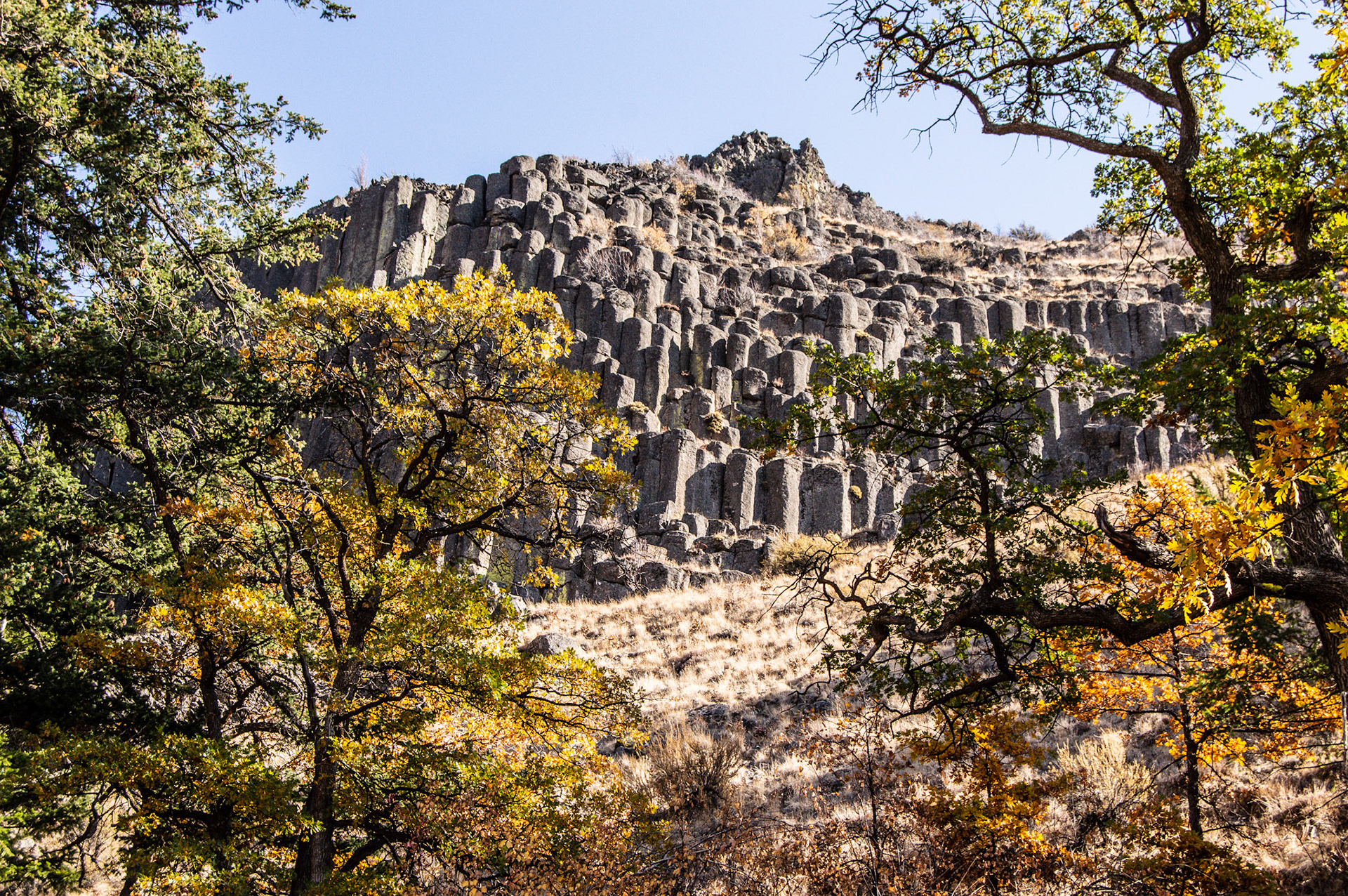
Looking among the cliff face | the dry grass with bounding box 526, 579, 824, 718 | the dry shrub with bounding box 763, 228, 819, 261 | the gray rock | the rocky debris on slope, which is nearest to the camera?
the dry grass with bounding box 526, 579, 824, 718

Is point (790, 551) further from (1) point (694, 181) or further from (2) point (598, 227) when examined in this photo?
(1) point (694, 181)

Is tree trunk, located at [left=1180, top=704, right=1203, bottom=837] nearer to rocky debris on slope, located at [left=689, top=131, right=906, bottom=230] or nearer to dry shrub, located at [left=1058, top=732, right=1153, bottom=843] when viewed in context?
dry shrub, located at [left=1058, top=732, right=1153, bottom=843]

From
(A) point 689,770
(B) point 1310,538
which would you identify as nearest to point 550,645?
(A) point 689,770

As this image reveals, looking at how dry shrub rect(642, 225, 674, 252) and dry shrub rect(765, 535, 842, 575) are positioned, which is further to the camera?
dry shrub rect(642, 225, 674, 252)

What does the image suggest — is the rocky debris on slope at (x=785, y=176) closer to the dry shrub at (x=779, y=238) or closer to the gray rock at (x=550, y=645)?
the dry shrub at (x=779, y=238)

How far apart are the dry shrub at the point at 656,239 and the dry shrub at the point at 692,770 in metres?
32.8

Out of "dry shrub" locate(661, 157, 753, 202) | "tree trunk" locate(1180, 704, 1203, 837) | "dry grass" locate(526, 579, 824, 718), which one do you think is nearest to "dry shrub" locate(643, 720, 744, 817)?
"dry grass" locate(526, 579, 824, 718)

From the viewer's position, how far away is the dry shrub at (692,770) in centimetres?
1062

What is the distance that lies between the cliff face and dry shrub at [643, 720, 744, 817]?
961 centimetres

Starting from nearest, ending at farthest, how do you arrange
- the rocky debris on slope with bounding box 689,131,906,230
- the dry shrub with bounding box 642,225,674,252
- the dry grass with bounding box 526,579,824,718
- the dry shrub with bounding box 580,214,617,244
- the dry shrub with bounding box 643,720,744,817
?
the dry shrub with bounding box 643,720,744,817
the dry grass with bounding box 526,579,824,718
the dry shrub with bounding box 580,214,617,244
the dry shrub with bounding box 642,225,674,252
the rocky debris on slope with bounding box 689,131,906,230

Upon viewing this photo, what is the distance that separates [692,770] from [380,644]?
519 cm

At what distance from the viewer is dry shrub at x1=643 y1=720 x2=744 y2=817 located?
10.6 meters

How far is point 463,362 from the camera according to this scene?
336 inches

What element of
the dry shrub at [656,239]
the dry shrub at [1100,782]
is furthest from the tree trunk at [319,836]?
the dry shrub at [656,239]
